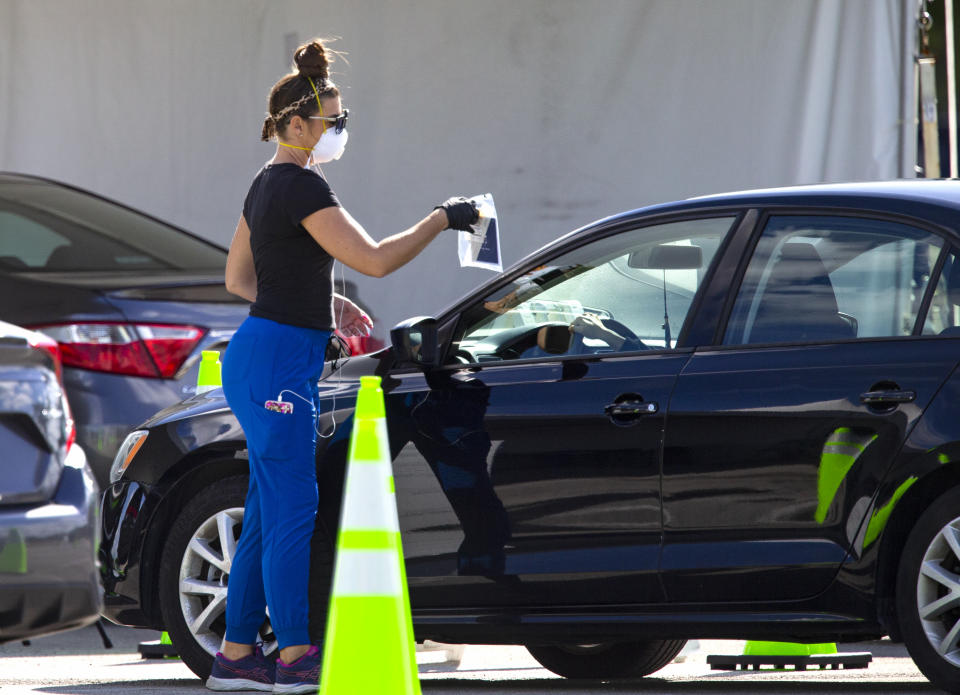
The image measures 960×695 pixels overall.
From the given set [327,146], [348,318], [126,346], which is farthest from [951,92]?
[126,346]

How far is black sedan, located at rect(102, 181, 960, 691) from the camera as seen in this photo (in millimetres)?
4832

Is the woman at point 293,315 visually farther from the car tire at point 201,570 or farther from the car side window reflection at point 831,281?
the car side window reflection at point 831,281

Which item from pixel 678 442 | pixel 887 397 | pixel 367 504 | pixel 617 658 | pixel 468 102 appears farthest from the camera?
pixel 468 102

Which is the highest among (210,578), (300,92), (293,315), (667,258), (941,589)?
(300,92)

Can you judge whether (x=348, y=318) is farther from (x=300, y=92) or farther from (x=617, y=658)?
(x=617, y=658)

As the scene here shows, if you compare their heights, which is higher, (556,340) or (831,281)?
(831,281)

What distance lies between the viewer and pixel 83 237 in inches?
303

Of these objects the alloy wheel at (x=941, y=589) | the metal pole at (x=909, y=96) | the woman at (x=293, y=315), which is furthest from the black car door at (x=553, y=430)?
the metal pole at (x=909, y=96)

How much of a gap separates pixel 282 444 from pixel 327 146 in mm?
905

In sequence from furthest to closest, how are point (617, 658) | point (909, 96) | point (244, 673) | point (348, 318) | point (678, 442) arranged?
point (909, 96) < point (617, 658) < point (348, 318) < point (244, 673) < point (678, 442)

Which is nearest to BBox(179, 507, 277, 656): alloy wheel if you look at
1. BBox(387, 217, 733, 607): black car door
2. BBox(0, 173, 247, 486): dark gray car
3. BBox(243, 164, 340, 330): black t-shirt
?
BBox(387, 217, 733, 607): black car door

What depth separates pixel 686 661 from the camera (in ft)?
22.9

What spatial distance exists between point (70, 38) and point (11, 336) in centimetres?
565

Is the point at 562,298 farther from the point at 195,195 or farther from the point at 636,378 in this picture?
the point at 195,195
